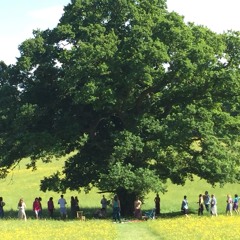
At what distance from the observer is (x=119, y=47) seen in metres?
40.6

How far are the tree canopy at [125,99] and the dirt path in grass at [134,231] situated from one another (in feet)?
12.6

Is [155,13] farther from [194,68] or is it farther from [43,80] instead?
[43,80]

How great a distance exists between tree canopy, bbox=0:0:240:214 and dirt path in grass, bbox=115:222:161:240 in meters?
3.83

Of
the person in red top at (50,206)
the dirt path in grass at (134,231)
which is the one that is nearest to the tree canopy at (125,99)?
the person in red top at (50,206)

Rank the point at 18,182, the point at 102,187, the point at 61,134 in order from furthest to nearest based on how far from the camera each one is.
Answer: the point at 18,182 → the point at 61,134 → the point at 102,187

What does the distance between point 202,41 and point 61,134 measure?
534 inches

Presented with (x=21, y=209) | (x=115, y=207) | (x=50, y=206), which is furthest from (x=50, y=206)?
(x=115, y=207)

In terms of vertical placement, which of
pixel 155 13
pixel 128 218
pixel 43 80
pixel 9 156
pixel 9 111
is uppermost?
pixel 155 13

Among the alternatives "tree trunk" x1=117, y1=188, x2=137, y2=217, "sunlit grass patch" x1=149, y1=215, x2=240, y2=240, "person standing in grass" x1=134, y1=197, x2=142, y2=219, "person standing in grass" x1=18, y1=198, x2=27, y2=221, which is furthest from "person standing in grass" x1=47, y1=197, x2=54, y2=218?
"sunlit grass patch" x1=149, y1=215, x2=240, y2=240

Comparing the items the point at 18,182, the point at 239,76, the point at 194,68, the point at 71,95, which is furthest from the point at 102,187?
the point at 18,182

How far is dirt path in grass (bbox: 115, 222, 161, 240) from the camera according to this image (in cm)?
2781

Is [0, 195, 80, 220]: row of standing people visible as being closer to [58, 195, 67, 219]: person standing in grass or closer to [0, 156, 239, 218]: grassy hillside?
[58, 195, 67, 219]: person standing in grass

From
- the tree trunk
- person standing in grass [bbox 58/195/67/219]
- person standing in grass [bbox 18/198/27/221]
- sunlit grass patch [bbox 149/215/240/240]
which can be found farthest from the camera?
the tree trunk

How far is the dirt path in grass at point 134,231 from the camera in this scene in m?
27.8
